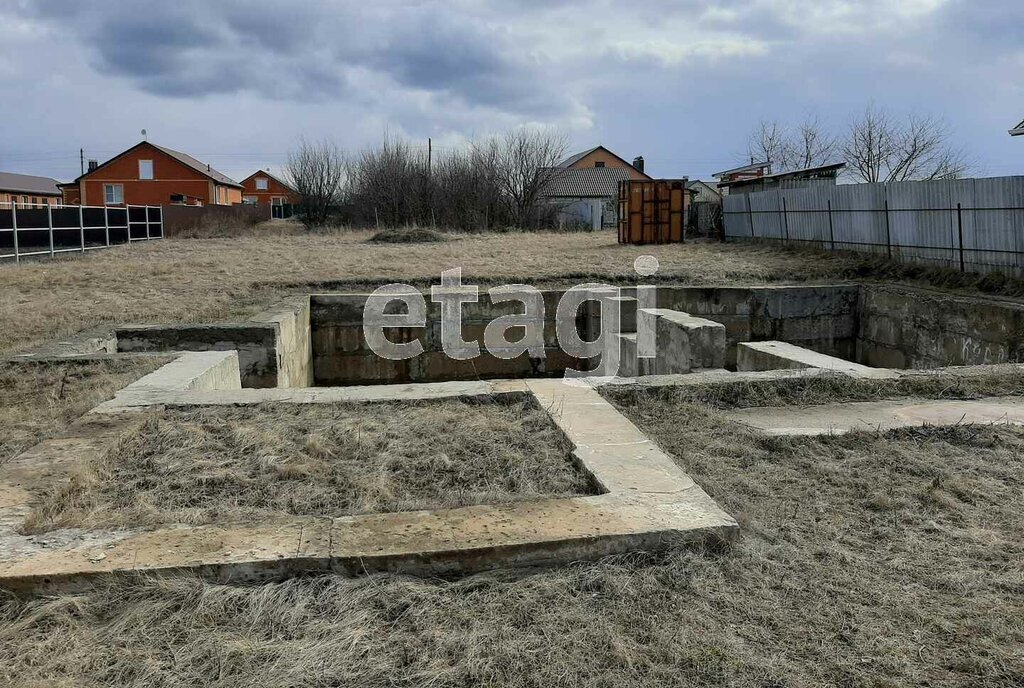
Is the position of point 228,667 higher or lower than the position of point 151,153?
lower

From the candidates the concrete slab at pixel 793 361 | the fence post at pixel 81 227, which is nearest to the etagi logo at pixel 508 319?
the concrete slab at pixel 793 361

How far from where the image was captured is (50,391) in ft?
16.3

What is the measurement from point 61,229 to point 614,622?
1964 centimetres

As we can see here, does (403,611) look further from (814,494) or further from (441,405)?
(441,405)

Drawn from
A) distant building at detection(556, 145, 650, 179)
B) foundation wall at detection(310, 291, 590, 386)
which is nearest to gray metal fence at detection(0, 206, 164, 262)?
foundation wall at detection(310, 291, 590, 386)

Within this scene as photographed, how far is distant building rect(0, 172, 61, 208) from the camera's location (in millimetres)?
44806

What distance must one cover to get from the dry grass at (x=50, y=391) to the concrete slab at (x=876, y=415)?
3.88m

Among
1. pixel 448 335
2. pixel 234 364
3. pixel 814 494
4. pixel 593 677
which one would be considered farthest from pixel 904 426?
pixel 448 335

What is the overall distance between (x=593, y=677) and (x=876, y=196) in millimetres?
12976

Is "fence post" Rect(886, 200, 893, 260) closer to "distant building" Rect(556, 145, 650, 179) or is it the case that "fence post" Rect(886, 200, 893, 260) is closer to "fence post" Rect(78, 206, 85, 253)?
"fence post" Rect(78, 206, 85, 253)

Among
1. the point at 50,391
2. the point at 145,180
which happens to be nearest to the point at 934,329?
the point at 50,391

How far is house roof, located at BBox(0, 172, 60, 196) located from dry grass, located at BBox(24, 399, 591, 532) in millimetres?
49436

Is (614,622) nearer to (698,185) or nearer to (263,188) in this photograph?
(698,185)

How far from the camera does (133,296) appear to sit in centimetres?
1042
